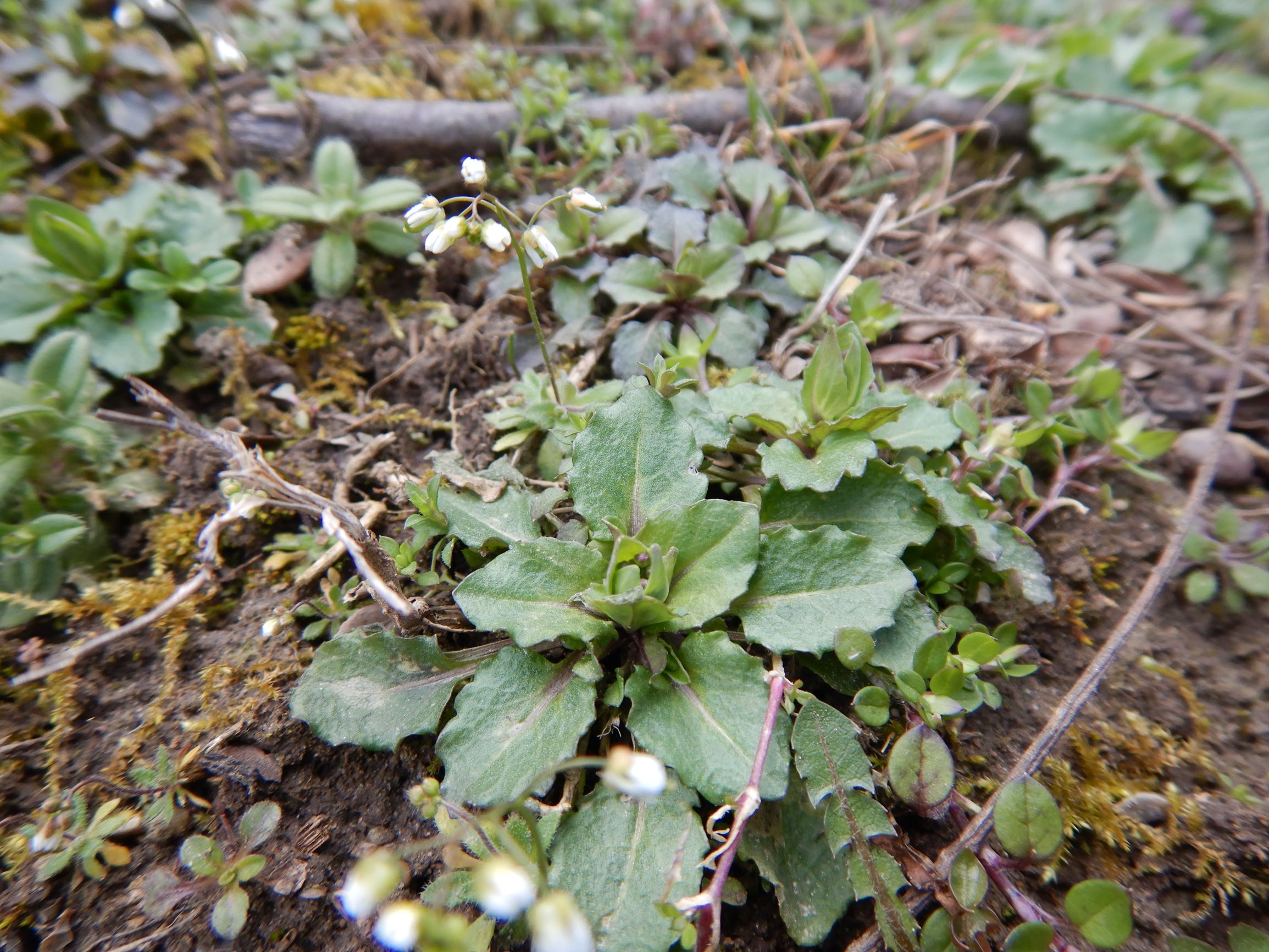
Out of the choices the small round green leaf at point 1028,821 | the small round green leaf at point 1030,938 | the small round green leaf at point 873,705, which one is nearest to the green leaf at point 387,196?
the small round green leaf at point 873,705

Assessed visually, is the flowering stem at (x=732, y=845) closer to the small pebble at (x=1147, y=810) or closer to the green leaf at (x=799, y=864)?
the green leaf at (x=799, y=864)

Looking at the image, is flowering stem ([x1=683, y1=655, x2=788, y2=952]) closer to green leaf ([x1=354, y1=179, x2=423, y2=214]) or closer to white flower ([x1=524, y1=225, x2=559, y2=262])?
white flower ([x1=524, y1=225, x2=559, y2=262])

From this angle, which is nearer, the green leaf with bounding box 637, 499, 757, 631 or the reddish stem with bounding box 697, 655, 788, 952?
the reddish stem with bounding box 697, 655, 788, 952

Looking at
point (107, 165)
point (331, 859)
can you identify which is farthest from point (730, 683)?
point (107, 165)

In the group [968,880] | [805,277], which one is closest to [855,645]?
[968,880]

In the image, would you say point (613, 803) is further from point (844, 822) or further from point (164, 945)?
point (164, 945)

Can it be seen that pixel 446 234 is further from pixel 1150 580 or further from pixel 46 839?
pixel 1150 580

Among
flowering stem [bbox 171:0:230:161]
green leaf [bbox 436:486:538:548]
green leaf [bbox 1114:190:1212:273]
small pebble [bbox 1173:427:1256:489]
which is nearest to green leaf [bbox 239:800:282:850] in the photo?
green leaf [bbox 436:486:538:548]
